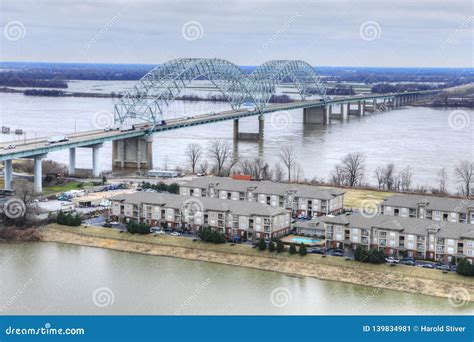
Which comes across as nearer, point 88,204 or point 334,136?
point 88,204

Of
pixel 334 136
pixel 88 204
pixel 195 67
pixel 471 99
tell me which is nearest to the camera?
pixel 88 204

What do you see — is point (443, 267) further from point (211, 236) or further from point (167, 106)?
point (167, 106)

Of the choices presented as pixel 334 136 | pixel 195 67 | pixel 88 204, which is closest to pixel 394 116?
pixel 334 136

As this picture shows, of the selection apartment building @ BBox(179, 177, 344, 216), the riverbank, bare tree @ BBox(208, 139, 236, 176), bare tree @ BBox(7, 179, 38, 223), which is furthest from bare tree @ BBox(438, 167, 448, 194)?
bare tree @ BBox(7, 179, 38, 223)

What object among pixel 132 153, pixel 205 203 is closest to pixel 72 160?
pixel 132 153

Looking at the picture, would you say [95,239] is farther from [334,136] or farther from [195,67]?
[334,136]

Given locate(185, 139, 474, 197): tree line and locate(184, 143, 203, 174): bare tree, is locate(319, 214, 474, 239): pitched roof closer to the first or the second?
locate(185, 139, 474, 197): tree line

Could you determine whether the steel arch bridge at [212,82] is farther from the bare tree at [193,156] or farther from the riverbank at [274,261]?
the riverbank at [274,261]
